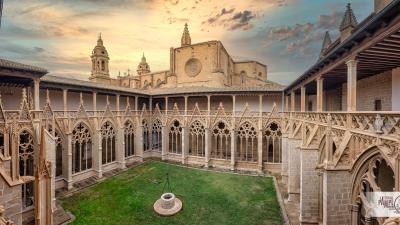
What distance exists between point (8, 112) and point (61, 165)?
6.68 metres

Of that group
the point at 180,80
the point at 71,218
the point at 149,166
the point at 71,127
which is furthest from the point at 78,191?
the point at 180,80

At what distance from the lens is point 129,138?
2327 centimetres

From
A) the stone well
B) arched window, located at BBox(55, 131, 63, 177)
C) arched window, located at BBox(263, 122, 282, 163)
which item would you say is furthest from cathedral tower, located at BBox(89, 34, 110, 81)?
the stone well

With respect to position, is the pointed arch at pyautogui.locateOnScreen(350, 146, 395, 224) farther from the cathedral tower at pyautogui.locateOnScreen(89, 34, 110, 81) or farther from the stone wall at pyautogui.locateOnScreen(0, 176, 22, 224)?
the cathedral tower at pyautogui.locateOnScreen(89, 34, 110, 81)

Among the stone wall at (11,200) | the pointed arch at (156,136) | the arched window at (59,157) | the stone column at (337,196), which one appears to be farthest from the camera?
the pointed arch at (156,136)

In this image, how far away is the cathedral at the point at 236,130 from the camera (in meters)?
6.61

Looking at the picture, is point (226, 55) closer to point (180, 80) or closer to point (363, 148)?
point (180, 80)

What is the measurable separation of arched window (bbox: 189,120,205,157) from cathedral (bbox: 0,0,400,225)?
116mm

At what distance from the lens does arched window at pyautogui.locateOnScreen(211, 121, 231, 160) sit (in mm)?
22297

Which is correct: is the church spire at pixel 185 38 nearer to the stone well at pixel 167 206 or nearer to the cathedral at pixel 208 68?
the cathedral at pixel 208 68

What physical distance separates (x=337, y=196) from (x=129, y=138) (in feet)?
66.6

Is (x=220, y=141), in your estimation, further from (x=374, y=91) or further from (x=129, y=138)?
(x=374, y=91)

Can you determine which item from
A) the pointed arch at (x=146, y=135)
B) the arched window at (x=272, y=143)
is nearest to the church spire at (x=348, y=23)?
the arched window at (x=272, y=143)

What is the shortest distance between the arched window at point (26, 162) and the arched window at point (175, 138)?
45.2ft
